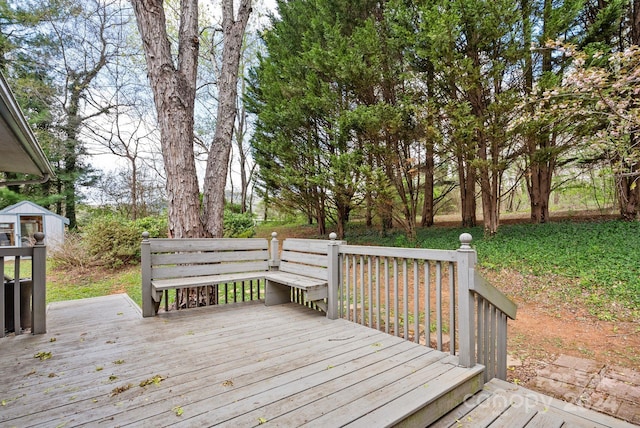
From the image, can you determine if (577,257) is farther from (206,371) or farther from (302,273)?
(206,371)

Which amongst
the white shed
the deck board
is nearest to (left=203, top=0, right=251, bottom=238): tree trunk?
the deck board

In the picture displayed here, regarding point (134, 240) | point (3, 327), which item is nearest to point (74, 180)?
point (134, 240)

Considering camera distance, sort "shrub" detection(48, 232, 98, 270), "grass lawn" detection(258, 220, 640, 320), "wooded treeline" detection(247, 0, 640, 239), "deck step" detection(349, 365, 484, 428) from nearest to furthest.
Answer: "deck step" detection(349, 365, 484, 428) → "grass lawn" detection(258, 220, 640, 320) → "wooded treeline" detection(247, 0, 640, 239) → "shrub" detection(48, 232, 98, 270)

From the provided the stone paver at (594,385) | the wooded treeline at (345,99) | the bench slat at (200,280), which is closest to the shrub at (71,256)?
the wooded treeline at (345,99)

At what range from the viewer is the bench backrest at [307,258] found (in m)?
3.56

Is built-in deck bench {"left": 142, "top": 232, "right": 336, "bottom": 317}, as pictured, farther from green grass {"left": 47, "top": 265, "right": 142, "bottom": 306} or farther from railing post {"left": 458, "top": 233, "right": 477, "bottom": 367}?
green grass {"left": 47, "top": 265, "right": 142, "bottom": 306}

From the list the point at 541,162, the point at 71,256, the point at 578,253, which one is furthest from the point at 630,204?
the point at 71,256

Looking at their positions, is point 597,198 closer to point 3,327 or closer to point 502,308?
point 502,308

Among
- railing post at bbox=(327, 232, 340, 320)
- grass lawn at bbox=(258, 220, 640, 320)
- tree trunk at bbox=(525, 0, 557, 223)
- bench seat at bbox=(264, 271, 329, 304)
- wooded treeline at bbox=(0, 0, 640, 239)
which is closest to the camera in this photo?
bench seat at bbox=(264, 271, 329, 304)

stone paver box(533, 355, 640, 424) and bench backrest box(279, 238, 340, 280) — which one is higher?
bench backrest box(279, 238, 340, 280)

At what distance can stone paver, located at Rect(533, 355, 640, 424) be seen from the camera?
2279 millimetres

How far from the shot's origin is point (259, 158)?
35.7 feet

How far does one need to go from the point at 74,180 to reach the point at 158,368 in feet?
47.8

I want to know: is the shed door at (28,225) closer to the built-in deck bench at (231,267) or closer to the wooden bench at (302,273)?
the built-in deck bench at (231,267)
